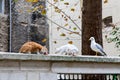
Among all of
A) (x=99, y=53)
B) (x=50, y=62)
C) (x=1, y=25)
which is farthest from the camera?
(x=1, y=25)

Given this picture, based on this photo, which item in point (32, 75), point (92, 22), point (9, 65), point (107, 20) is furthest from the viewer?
point (107, 20)

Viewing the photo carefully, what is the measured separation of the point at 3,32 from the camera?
1248cm

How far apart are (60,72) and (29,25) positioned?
9063 millimetres

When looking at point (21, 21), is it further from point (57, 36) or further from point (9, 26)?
point (57, 36)

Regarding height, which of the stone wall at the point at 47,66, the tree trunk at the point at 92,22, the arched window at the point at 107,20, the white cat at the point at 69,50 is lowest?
the stone wall at the point at 47,66

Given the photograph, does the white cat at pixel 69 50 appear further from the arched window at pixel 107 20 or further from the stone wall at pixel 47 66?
the arched window at pixel 107 20

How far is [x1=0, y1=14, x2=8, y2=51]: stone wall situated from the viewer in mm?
12398

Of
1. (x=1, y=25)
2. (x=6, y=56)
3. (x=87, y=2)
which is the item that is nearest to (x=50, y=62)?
(x=6, y=56)

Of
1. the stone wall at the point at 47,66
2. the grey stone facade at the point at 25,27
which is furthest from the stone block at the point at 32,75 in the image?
the grey stone facade at the point at 25,27

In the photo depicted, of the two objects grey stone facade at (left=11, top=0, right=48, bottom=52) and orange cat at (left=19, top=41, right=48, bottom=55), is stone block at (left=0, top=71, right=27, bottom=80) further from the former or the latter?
grey stone facade at (left=11, top=0, right=48, bottom=52)

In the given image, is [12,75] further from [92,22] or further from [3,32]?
[3,32]

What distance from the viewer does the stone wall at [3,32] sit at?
40.7ft

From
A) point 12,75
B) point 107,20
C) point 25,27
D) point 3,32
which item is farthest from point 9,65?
point 107,20

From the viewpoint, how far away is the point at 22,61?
3.87 m
